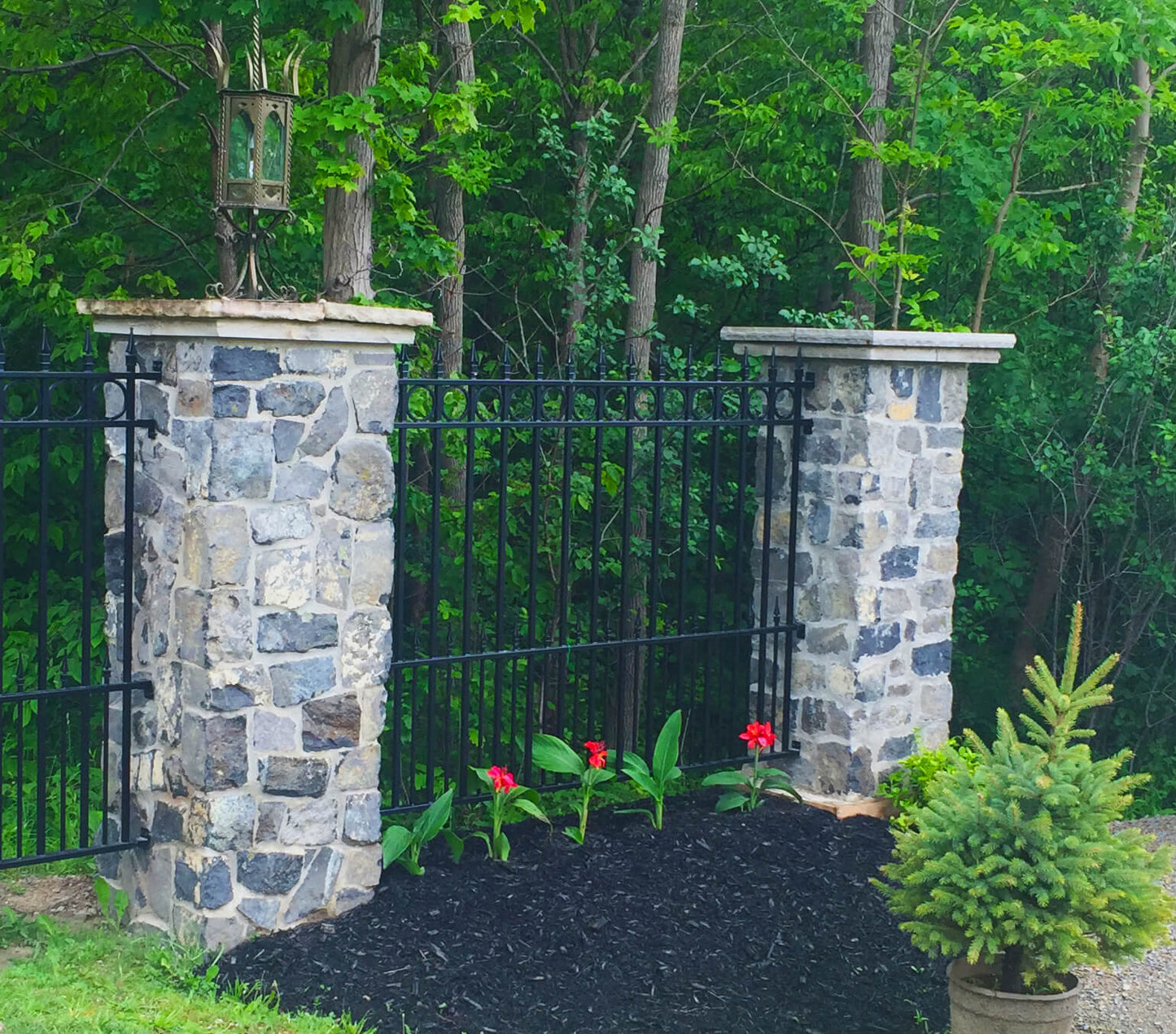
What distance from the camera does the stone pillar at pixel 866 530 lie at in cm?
600

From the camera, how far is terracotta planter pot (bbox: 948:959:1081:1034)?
159 inches

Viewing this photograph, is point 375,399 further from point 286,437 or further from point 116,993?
point 116,993

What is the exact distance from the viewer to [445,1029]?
4.13 meters

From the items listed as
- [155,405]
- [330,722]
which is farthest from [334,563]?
[155,405]

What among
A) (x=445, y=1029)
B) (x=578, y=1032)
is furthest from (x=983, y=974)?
(x=445, y=1029)

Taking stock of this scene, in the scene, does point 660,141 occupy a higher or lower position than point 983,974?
higher

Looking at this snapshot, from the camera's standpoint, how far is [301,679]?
4.59 meters

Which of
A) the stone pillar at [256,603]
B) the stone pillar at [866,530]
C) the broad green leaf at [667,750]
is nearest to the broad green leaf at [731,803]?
the broad green leaf at [667,750]

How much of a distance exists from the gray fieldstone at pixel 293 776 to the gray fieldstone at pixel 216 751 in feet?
0.25

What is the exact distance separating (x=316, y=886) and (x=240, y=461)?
144cm

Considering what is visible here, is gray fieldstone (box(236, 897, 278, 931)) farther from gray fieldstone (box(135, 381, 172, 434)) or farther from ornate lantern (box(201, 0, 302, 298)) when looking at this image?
ornate lantern (box(201, 0, 302, 298))

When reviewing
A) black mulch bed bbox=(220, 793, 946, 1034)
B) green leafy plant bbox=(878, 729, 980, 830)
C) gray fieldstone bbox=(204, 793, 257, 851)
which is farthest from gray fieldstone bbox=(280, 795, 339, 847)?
green leafy plant bbox=(878, 729, 980, 830)

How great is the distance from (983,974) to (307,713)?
2274 mm

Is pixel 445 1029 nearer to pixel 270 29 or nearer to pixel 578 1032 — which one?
pixel 578 1032
